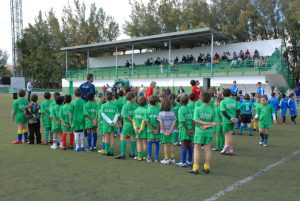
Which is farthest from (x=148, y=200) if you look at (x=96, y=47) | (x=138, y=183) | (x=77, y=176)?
(x=96, y=47)

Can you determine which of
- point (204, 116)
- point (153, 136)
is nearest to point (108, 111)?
point (153, 136)

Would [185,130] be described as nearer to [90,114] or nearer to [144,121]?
[144,121]

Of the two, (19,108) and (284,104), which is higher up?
(19,108)

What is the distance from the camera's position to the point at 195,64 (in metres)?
31.9

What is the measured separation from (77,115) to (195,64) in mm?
24269

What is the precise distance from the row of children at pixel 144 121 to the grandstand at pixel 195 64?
1870 cm

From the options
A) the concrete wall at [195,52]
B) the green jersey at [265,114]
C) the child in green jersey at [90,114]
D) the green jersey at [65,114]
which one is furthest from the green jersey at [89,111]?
the concrete wall at [195,52]

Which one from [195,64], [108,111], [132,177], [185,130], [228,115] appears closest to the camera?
[132,177]

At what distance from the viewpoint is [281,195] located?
17.5 feet

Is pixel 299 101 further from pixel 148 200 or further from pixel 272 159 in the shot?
pixel 148 200

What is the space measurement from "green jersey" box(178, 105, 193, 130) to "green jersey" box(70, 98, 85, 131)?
9.81 feet

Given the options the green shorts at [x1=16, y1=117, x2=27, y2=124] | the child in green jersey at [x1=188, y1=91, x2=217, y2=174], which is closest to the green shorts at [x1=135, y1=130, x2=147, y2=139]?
the child in green jersey at [x1=188, y1=91, x2=217, y2=174]

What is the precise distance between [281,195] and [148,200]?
2.21 m

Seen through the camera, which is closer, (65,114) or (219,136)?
(65,114)
